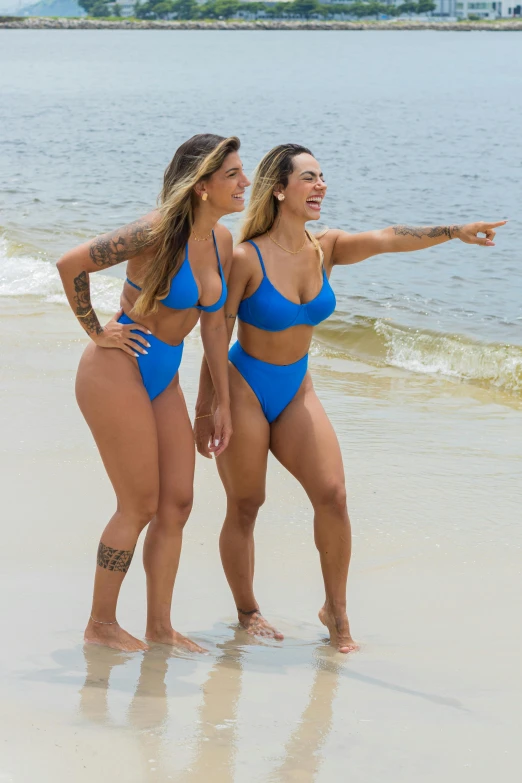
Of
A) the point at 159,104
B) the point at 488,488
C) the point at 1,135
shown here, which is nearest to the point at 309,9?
the point at 159,104

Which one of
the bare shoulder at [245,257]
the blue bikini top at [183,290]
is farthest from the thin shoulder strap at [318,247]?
the blue bikini top at [183,290]

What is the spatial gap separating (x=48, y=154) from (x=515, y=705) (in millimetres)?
24894

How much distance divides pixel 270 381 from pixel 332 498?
544mm

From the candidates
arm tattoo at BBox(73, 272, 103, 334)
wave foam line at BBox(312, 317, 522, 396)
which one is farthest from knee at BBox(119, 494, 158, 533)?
wave foam line at BBox(312, 317, 522, 396)

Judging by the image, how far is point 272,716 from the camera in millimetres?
3471

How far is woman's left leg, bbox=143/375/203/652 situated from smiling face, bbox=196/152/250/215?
2.38 ft

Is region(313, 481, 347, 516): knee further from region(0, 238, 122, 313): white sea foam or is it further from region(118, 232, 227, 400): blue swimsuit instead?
region(0, 238, 122, 313): white sea foam

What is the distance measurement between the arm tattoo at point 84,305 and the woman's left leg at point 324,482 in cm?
88

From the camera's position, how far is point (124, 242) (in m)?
3.80

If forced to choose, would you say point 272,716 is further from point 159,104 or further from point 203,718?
point 159,104

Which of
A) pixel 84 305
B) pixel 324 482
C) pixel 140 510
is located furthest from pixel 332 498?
pixel 84 305

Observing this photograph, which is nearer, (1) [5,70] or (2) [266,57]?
(1) [5,70]

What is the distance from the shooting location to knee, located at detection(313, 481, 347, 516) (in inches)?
164

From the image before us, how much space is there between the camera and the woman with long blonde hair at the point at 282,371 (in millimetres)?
4188
